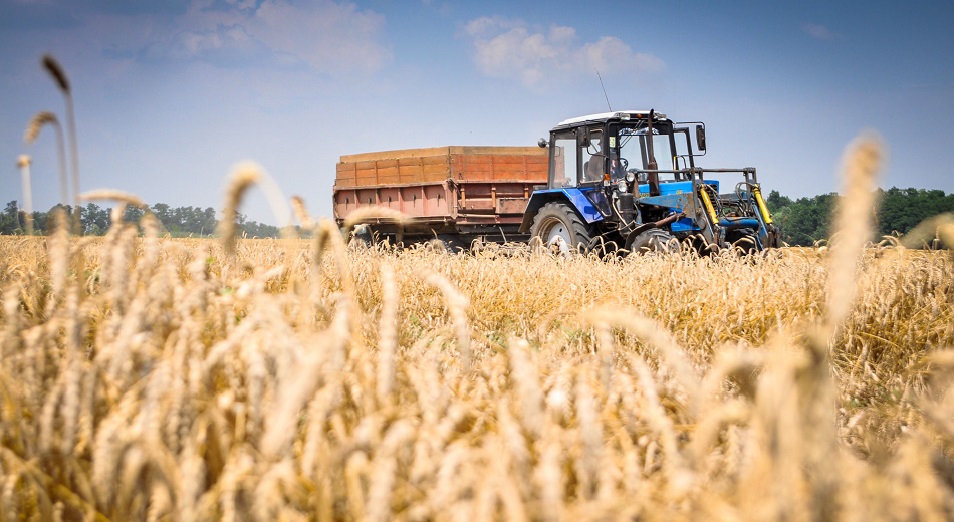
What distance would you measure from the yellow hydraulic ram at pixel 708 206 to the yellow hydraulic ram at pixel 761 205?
70 cm

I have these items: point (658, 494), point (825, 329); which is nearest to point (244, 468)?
point (658, 494)

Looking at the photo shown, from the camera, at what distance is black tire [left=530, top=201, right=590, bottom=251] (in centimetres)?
1046

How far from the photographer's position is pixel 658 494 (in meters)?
1.46

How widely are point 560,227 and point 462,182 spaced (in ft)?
12.1

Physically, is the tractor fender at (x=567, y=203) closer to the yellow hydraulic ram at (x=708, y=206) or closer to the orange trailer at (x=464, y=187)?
the yellow hydraulic ram at (x=708, y=206)

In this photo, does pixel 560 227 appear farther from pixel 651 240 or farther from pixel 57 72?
pixel 57 72

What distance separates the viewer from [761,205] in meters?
9.79

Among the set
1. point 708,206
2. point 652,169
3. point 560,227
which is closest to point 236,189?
point 708,206

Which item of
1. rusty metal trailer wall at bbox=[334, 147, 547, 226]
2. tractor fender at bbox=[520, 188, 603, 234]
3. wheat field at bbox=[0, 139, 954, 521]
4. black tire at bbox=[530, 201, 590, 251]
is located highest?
rusty metal trailer wall at bbox=[334, 147, 547, 226]

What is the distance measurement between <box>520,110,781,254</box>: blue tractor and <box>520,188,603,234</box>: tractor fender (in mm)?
14

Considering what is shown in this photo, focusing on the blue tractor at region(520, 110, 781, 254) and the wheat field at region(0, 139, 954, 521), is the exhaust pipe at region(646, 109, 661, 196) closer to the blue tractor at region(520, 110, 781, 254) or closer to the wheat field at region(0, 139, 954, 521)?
the blue tractor at region(520, 110, 781, 254)

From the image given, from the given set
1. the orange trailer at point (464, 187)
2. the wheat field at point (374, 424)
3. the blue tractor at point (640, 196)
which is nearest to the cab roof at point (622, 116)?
the blue tractor at point (640, 196)

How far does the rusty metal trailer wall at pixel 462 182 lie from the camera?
571 inches

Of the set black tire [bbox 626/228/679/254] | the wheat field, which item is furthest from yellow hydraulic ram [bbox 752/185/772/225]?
the wheat field
